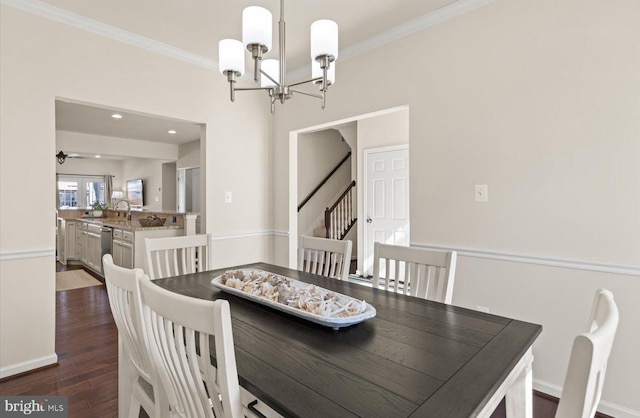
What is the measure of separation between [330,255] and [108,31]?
2.55m

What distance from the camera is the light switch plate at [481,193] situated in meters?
2.31

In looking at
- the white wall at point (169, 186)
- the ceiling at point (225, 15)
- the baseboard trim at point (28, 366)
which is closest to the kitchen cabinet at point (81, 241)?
the white wall at point (169, 186)

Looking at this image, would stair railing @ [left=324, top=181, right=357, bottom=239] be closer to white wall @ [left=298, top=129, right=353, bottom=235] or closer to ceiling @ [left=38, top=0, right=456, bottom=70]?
white wall @ [left=298, top=129, right=353, bottom=235]

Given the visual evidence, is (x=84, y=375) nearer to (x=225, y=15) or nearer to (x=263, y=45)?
(x=263, y=45)

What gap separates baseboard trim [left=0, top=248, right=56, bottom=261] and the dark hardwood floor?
31.9 inches

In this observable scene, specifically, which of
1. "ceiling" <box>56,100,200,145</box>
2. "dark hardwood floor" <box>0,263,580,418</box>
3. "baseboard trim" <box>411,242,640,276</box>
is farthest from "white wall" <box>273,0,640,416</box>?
"ceiling" <box>56,100,200,145</box>

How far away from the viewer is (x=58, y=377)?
89.5 inches

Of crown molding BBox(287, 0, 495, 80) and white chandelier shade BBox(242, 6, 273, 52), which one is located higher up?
crown molding BBox(287, 0, 495, 80)

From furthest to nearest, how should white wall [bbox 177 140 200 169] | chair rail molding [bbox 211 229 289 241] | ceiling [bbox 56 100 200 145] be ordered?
1. white wall [bbox 177 140 200 169]
2. ceiling [bbox 56 100 200 145]
3. chair rail molding [bbox 211 229 289 241]

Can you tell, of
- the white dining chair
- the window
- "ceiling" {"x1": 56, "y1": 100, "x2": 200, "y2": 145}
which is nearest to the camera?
the white dining chair

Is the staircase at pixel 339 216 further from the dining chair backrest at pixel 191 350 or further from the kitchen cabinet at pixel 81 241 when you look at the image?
the dining chair backrest at pixel 191 350

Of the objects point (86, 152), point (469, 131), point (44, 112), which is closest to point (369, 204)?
point (469, 131)

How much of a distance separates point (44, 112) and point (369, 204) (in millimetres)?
3742

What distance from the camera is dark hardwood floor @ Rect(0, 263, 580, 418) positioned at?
1.95m
